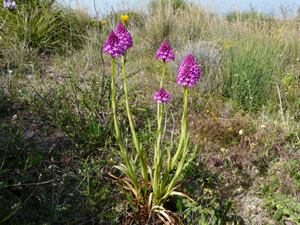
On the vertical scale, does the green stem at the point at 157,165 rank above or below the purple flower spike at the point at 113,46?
below

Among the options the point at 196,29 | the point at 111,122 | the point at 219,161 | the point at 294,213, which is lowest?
the point at 294,213

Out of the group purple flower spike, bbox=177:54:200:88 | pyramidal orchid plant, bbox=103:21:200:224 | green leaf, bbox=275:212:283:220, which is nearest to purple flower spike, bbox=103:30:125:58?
pyramidal orchid plant, bbox=103:21:200:224

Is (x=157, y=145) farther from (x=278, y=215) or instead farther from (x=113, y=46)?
(x=278, y=215)

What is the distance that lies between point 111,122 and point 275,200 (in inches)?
62.3

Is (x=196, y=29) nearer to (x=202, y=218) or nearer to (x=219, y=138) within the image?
(x=219, y=138)

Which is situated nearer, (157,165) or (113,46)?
(113,46)

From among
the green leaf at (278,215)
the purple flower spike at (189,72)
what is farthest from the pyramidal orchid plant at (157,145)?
the green leaf at (278,215)

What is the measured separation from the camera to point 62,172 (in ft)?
5.68

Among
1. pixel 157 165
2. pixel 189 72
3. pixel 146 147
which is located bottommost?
pixel 146 147

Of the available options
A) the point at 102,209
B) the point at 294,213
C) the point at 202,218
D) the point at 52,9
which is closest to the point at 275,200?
the point at 294,213

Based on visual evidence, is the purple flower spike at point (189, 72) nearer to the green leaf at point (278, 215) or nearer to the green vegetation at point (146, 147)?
the green vegetation at point (146, 147)

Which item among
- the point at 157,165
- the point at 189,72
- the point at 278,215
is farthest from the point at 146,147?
the point at 278,215

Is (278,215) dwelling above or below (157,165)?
below

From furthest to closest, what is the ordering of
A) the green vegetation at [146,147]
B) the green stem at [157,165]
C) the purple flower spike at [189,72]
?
the green vegetation at [146,147] → the green stem at [157,165] → the purple flower spike at [189,72]
